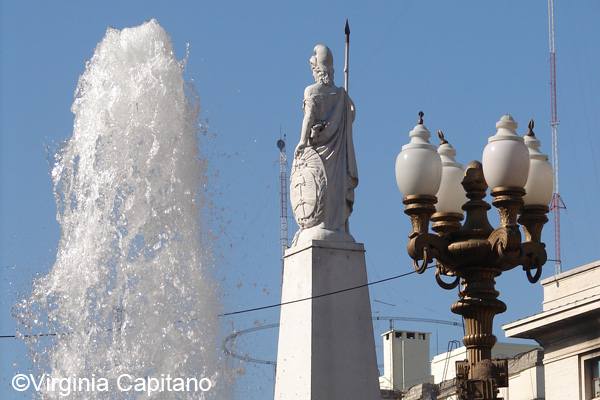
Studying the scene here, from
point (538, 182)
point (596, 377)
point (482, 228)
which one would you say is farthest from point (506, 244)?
point (596, 377)

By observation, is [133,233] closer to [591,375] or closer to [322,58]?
[322,58]

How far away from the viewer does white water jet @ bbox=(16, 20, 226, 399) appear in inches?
714

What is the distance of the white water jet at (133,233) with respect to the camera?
714 inches

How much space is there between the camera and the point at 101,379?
59.3 feet

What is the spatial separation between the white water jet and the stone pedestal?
2283 mm

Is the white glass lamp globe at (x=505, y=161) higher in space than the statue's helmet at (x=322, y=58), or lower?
lower

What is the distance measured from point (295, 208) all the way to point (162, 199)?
3.93 m

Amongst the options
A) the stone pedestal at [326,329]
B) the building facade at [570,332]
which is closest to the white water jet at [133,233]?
the stone pedestal at [326,329]

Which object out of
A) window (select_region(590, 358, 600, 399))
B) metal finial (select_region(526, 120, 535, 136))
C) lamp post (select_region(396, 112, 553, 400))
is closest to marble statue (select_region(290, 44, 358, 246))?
lamp post (select_region(396, 112, 553, 400))

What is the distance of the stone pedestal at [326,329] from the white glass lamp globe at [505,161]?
2.17m

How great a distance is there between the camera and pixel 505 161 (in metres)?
14.1

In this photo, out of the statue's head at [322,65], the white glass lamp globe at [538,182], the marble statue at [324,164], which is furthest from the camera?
the statue's head at [322,65]

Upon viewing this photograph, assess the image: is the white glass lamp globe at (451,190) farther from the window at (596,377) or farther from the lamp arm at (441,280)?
the window at (596,377)

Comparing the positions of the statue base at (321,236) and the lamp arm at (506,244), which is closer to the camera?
the lamp arm at (506,244)
